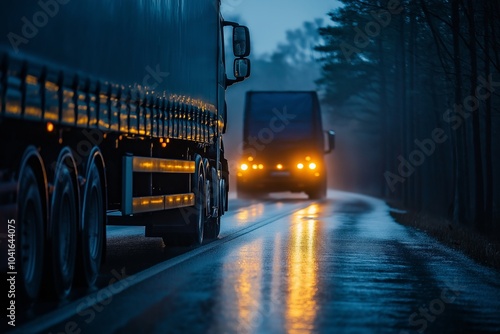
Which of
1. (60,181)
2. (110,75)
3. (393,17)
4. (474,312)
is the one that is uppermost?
(393,17)

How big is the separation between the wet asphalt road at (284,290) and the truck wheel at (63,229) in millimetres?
303

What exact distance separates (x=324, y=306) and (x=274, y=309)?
574 millimetres

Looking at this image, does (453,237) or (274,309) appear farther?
(453,237)

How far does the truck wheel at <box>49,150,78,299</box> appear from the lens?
39.0ft

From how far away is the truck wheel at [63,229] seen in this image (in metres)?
11.9

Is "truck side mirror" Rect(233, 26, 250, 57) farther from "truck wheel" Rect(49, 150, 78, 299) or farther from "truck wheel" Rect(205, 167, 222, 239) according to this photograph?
"truck wheel" Rect(49, 150, 78, 299)

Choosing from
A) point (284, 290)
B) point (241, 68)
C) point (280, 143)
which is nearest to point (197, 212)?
point (241, 68)

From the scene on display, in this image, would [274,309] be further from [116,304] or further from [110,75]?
[110,75]

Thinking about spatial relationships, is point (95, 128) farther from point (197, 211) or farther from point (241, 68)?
point (241, 68)

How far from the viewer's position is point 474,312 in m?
11.7

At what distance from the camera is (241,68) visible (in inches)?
937

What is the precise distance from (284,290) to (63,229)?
2.31 metres

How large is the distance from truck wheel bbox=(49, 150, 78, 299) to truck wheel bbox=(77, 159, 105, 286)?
12.7 inches

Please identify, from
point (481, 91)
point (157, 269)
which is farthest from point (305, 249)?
point (481, 91)
